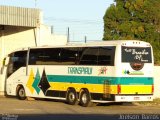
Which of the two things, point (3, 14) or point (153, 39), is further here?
point (153, 39)

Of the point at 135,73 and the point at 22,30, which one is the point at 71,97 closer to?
the point at 135,73

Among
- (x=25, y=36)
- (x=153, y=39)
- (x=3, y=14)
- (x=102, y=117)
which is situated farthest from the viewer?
(x=153, y=39)

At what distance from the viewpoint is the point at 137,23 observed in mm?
57781

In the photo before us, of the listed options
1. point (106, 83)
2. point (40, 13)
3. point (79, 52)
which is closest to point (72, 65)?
point (79, 52)

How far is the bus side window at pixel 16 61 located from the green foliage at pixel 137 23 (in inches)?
984

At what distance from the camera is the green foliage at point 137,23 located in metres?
56.9

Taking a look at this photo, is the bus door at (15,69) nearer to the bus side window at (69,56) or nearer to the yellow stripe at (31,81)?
the yellow stripe at (31,81)

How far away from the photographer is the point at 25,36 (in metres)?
38.0

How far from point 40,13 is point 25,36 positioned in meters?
2.31

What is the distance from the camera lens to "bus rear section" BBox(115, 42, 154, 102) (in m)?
25.3

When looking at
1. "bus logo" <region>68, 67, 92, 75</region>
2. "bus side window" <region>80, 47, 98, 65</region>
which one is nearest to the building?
"bus logo" <region>68, 67, 92, 75</region>

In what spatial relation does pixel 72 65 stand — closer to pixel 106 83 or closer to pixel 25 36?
pixel 106 83

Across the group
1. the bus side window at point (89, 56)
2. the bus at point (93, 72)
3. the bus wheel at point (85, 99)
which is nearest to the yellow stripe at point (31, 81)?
the bus at point (93, 72)

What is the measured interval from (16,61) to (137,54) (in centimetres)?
893
